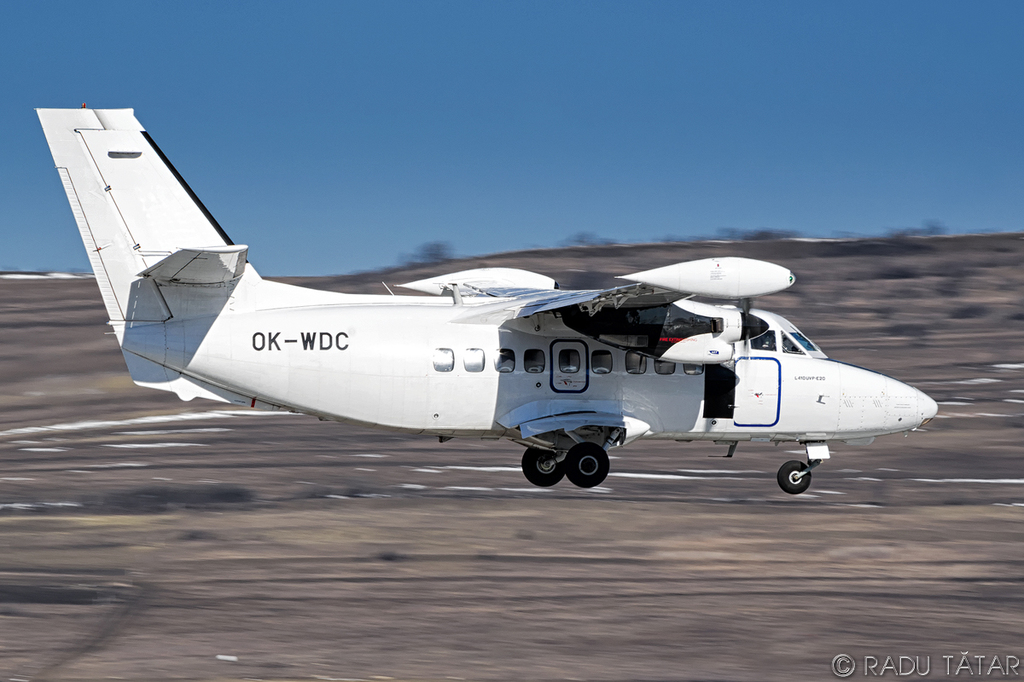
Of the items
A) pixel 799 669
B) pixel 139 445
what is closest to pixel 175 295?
pixel 799 669

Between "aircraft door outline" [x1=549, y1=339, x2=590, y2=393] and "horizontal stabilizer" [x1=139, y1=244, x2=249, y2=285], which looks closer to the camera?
"horizontal stabilizer" [x1=139, y1=244, x2=249, y2=285]

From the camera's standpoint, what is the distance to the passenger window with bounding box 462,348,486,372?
850 inches

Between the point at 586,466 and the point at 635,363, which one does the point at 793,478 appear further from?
the point at 586,466

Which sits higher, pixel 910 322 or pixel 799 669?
pixel 910 322

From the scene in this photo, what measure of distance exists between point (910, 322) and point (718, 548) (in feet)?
142

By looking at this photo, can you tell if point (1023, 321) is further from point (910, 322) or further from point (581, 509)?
point (581, 509)

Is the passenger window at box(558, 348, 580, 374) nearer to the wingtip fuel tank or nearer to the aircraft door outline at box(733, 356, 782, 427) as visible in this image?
the aircraft door outline at box(733, 356, 782, 427)

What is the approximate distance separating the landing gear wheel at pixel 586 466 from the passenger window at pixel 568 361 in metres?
1.62

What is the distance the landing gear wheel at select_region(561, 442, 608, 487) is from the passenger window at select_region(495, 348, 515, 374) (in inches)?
84.6

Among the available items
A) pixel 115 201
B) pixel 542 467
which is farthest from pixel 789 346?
pixel 115 201

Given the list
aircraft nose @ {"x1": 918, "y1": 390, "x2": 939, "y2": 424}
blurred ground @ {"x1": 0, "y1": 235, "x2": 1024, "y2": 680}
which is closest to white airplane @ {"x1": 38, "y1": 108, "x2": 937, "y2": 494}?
aircraft nose @ {"x1": 918, "y1": 390, "x2": 939, "y2": 424}

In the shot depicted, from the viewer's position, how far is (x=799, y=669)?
18.5 metres

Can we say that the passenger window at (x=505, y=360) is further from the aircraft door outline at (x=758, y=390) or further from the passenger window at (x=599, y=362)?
the aircraft door outline at (x=758, y=390)

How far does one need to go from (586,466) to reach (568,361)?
7.00ft
